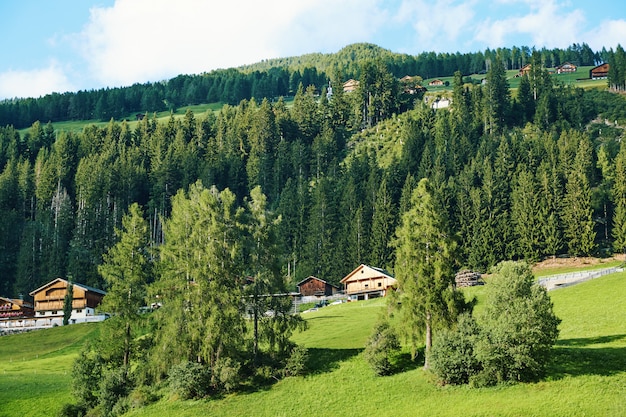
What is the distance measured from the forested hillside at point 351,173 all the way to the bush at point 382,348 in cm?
5587

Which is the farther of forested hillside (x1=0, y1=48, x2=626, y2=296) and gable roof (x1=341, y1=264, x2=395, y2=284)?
forested hillside (x1=0, y1=48, x2=626, y2=296)

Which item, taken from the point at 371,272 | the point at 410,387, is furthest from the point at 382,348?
the point at 371,272

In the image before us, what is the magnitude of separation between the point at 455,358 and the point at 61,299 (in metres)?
85.8

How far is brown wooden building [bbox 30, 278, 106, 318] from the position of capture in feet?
344

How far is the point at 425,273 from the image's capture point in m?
42.3

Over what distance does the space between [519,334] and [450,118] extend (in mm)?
116740

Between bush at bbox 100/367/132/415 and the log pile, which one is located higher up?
the log pile

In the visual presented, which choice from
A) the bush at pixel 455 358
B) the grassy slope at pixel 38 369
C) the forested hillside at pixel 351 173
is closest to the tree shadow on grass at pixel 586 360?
the bush at pixel 455 358

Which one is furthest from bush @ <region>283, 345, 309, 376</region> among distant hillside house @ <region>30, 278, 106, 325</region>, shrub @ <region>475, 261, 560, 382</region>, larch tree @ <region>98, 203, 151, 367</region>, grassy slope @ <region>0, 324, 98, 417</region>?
distant hillside house @ <region>30, 278, 106, 325</region>

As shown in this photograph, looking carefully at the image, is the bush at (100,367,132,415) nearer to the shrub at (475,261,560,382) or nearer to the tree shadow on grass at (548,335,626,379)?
the shrub at (475,261,560,382)

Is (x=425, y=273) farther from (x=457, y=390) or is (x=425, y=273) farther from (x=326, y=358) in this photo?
(x=326, y=358)

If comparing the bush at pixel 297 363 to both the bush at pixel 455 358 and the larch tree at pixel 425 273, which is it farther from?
the bush at pixel 455 358

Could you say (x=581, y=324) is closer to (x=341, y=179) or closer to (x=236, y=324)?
(x=236, y=324)

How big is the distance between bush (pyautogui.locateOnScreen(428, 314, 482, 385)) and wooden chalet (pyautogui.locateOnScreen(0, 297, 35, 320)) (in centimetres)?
8330
